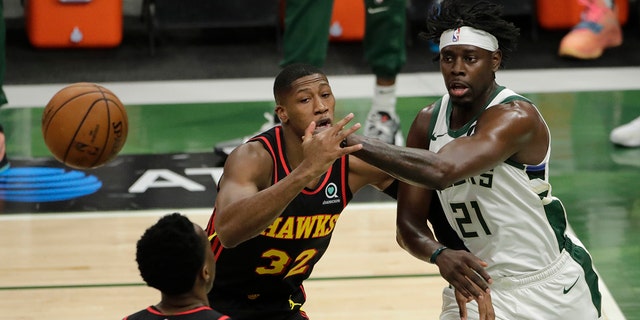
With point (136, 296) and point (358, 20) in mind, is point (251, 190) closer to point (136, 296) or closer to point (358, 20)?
point (136, 296)

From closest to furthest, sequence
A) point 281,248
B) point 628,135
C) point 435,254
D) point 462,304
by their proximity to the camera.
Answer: point 462,304 → point 435,254 → point 281,248 → point 628,135

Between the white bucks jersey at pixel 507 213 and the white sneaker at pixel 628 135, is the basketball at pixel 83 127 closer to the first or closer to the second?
the white bucks jersey at pixel 507 213

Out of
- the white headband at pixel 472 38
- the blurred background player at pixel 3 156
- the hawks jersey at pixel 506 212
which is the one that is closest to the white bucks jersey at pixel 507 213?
the hawks jersey at pixel 506 212

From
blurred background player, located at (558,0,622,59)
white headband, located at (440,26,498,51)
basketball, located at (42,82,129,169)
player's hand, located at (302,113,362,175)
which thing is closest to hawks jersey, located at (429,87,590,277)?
white headband, located at (440,26,498,51)

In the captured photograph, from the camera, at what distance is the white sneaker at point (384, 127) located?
709 centimetres

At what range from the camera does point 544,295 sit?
12.4 feet

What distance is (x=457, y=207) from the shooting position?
3.82 m

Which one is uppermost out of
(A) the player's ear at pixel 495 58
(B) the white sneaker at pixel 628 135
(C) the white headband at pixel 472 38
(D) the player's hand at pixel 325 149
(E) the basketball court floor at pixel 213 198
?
(C) the white headband at pixel 472 38

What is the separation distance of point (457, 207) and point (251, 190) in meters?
0.69

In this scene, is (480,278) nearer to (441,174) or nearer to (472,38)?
(441,174)

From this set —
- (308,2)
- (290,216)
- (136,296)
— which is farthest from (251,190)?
(308,2)

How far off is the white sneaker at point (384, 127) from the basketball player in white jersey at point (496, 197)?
3151 millimetres

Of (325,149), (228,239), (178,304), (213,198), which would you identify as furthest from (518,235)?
(213,198)

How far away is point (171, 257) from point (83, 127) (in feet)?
8.20
